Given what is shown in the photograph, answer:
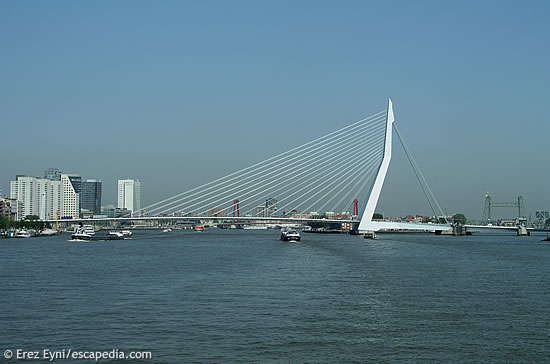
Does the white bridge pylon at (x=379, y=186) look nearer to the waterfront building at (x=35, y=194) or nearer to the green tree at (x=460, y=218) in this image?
the green tree at (x=460, y=218)

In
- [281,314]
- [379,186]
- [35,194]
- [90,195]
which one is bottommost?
[281,314]

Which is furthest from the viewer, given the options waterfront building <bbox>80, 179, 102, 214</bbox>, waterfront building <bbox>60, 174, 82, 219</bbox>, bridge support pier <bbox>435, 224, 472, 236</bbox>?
waterfront building <bbox>80, 179, 102, 214</bbox>

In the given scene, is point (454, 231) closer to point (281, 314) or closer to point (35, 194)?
point (281, 314)

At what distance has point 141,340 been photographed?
10484mm

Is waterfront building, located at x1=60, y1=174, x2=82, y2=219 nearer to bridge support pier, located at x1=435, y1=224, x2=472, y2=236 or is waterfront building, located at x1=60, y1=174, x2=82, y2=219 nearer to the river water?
bridge support pier, located at x1=435, y1=224, x2=472, y2=236

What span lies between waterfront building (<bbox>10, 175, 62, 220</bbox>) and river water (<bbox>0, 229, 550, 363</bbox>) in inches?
5079

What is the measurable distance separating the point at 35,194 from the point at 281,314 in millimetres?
143204

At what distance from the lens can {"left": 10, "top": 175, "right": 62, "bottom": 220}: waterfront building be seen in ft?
468

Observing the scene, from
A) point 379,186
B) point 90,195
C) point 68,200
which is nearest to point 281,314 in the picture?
point 379,186

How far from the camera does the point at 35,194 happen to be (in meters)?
145

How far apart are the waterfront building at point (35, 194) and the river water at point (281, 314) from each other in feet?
423

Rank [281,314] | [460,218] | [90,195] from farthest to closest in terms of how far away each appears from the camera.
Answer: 1. [90,195]
2. [460,218]
3. [281,314]

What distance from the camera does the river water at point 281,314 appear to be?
10.1 metres

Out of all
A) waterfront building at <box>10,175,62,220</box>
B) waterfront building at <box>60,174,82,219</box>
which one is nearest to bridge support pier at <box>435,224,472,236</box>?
waterfront building at <box>10,175,62,220</box>
